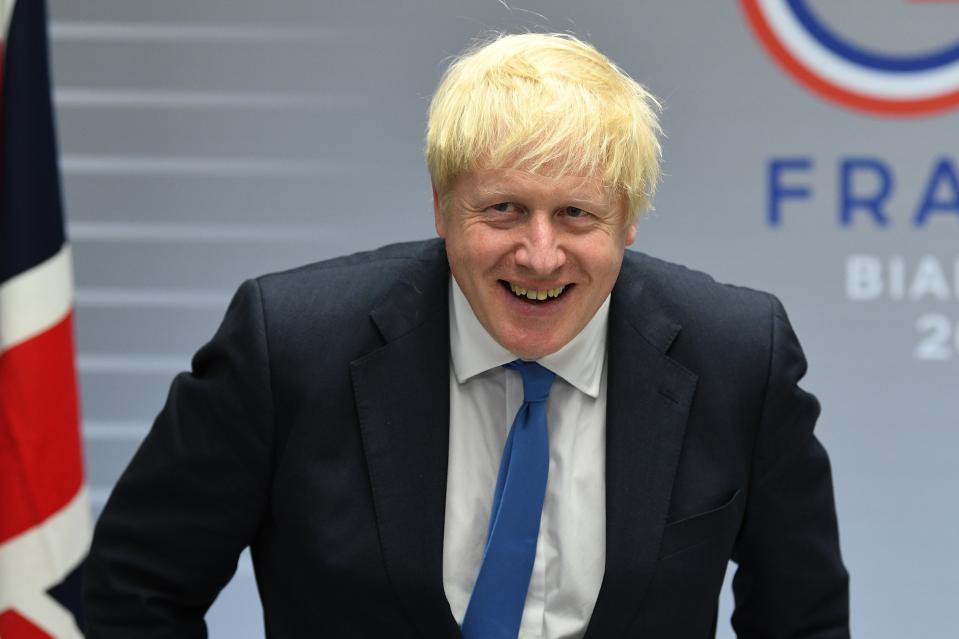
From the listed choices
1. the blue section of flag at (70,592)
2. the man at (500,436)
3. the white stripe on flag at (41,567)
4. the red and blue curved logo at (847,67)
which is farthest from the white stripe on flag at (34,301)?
the red and blue curved logo at (847,67)

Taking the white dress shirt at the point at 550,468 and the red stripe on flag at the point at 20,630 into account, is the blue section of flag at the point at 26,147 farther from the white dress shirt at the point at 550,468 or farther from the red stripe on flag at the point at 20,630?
the white dress shirt at the point at 550,468

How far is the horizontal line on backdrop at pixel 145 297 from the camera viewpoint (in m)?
3.02

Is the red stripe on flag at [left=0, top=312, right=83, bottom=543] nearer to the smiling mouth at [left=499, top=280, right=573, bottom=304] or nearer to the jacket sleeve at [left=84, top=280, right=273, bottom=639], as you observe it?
the jacket sleeve at [left=84, top=280, right=273, bottom=639]

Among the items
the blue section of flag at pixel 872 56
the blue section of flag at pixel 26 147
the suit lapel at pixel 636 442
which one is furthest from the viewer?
the blue section of flag at pixel 872 56

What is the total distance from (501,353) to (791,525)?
40 cm

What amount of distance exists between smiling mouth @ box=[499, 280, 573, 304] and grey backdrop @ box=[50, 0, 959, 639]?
4.78ft

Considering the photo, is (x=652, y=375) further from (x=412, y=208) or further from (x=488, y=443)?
(x=412, y=208)

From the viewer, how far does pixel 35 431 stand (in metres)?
2.59

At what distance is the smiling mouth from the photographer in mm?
1521

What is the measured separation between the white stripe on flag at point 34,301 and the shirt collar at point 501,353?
1.19 m

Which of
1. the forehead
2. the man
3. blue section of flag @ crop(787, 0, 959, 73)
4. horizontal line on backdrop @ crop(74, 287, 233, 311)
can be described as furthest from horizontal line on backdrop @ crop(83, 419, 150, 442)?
the forehead

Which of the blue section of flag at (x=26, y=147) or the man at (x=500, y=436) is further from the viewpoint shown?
the blue section of flag at (x=26, y=147)

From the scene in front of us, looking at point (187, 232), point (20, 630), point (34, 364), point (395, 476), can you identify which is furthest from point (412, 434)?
point (187, 232)

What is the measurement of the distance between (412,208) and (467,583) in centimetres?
150
